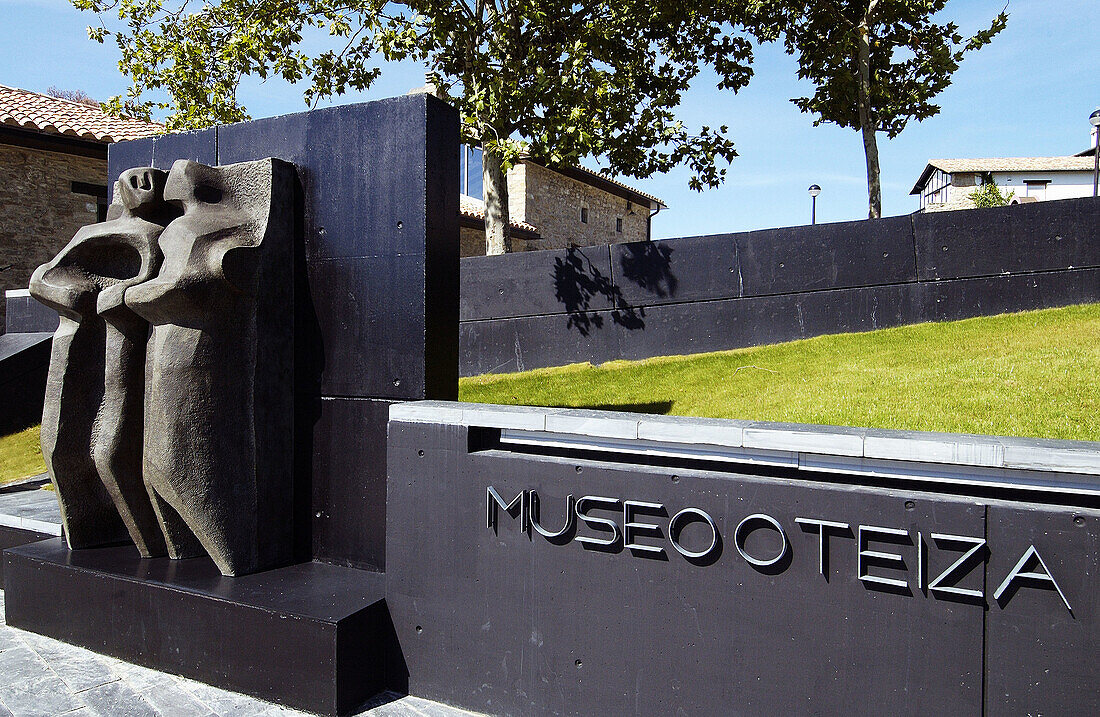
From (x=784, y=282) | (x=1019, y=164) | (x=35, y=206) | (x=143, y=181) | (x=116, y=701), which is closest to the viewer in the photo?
(x=116, y=701)

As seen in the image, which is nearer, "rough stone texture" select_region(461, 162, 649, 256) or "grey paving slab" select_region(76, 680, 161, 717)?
"grey paving slab" select_region(76, 680, 161, 717)

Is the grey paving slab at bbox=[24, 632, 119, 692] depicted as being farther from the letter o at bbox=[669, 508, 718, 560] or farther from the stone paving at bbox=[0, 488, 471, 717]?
the letter o at bbox=[669, 508, 718, 560]

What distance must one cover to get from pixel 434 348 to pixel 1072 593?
289 centimetres

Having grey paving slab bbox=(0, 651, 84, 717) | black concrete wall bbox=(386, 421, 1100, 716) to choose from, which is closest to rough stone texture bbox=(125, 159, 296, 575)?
grey paving slab bbox=(0, 651, 84, 717)

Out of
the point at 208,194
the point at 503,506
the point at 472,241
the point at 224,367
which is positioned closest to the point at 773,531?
the point at 503,506

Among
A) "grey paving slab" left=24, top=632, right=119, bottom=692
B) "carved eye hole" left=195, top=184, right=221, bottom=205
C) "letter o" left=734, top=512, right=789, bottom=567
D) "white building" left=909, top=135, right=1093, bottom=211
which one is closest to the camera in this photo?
"letter o" left=734, top=512, right=789, bottom=567

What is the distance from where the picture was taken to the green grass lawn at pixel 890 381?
6.02 meters

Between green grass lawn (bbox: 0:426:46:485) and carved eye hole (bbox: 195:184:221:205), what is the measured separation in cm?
606

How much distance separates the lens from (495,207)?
13523mm

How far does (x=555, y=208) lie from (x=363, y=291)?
22.6 meters

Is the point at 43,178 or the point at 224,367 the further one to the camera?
the point at 43,178

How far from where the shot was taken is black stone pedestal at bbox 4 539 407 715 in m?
3.45

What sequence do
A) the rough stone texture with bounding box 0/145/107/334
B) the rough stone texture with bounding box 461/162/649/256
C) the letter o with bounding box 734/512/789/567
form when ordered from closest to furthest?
the letter o with bounding box 734/512/789/567, the rough stone texture with bounding box 0/145/107/334, the rough stone texture with bounding box 461/162/649/256

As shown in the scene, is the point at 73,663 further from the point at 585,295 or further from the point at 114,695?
the point at 585,295
